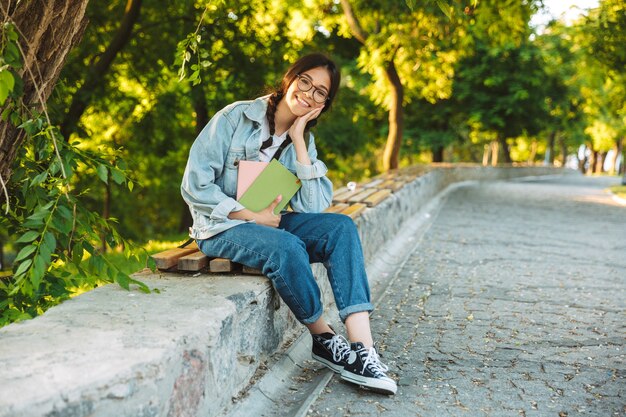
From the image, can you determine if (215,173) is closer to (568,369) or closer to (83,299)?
(83,299)

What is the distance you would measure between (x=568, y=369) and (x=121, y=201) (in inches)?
1020

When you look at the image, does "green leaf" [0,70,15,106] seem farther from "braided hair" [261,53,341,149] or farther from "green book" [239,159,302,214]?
"braided hair" [261,53,341,149]

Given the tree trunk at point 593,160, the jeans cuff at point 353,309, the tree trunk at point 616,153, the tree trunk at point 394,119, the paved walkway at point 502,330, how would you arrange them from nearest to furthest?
the paved walkway at point 502,330, the jeans cuff at point 353,309, the tree trunk at point 394,119, the tree trunk at point 616,153, the tree trunk at point 593,160

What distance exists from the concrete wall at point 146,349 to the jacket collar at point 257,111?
3.05 ft

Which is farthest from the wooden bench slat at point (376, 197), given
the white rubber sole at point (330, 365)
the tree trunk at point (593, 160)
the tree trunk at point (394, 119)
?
the tree trunk at point (593, 160)

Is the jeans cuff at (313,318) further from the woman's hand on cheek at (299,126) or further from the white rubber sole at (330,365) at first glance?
the woman's hand on cheek at (299,126)

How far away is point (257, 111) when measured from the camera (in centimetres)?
409

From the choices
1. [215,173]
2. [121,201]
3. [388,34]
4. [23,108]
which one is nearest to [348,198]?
[215,173]

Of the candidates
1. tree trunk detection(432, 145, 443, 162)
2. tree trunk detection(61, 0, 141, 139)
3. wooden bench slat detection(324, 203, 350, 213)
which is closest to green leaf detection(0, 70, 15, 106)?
wooden bench slat detection(324, 203, 350, 213)

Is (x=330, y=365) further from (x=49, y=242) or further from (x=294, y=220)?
(x=49, y=242)

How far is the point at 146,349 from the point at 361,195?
17.7 feet

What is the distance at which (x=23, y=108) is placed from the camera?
3.29 m

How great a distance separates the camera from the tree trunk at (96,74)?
1037cm

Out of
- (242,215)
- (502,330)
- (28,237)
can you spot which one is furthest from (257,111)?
(502,330)
